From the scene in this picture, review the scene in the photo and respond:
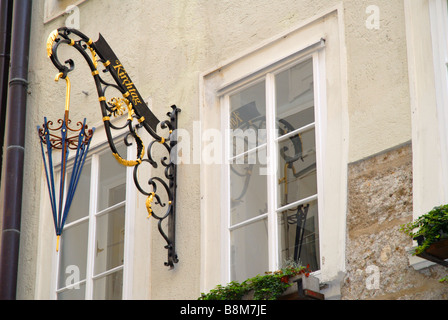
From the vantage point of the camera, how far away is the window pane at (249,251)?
23.3ft

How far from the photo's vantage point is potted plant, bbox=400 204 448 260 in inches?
A: 219

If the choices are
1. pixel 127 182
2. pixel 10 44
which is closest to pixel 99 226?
pixel 127 182

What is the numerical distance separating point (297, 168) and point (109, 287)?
1.89 metres

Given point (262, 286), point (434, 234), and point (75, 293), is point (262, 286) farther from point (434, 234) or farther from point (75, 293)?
point (75, 293)

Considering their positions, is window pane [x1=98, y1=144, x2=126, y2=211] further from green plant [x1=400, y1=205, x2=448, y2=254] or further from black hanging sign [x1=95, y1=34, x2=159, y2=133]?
green plant [x1=400, y1=205, x2=448, y2=254]

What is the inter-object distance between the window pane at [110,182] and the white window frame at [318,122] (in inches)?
38.8

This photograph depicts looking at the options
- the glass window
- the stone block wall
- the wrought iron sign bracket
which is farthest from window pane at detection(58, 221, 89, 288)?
the stone block wall

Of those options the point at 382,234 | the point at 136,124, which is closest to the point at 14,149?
the point at 136,124

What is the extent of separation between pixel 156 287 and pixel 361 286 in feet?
6.06

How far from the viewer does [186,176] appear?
776cm

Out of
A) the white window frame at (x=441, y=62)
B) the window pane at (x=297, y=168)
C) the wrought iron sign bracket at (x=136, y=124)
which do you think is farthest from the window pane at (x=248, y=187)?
the white window frame at (x=441, y=62)

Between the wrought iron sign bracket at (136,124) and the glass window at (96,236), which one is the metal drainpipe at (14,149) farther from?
the wrought iron sign bracket at (136,124)

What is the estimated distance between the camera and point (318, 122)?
7031 millimetres
